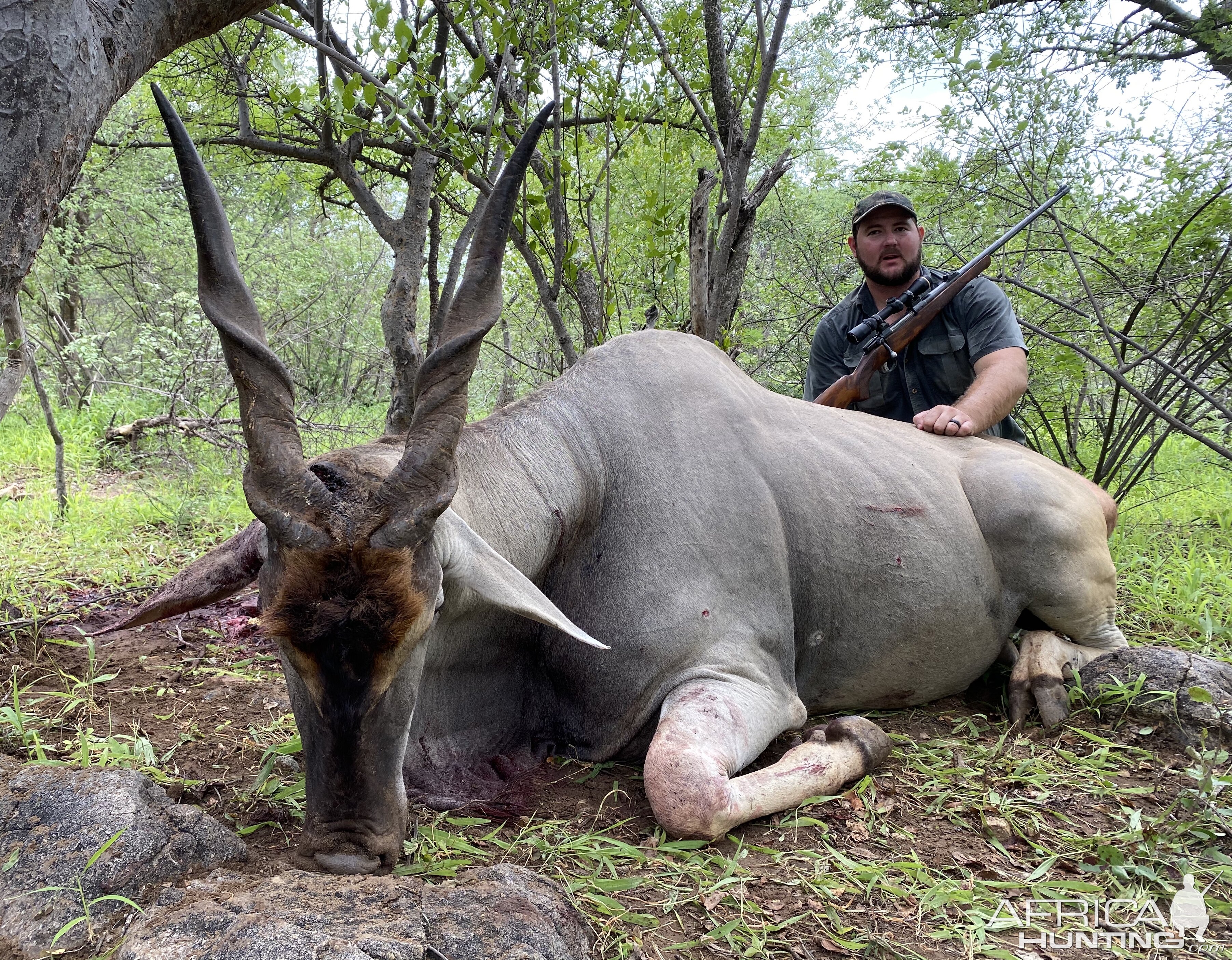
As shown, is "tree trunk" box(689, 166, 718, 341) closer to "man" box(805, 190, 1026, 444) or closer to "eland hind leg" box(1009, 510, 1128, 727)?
"man" box(805, 190, 1026, 444)

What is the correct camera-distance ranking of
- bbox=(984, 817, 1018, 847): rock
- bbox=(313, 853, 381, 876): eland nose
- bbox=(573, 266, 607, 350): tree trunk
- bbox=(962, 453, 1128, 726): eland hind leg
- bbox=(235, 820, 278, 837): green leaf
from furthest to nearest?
bbox=(573, 266, 607, 350): tree trunk
bbox=(962, 453, 1128, 726): eland hind leg
bbox=(984, 817, 1018, 847): rock
bbox=(235, 820, 278, 837): green leaf
bbox=(313, 853, 381, 876): eland nose

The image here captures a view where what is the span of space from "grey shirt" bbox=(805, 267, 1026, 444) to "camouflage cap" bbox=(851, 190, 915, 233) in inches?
18.4

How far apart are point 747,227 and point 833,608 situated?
9.57 ft

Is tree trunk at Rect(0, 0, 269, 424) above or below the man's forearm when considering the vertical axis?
above

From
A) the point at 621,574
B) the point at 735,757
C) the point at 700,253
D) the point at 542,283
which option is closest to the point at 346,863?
the point at 735,757

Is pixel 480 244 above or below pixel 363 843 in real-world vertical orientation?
above

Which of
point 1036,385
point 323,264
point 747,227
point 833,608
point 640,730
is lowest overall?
point 640,730

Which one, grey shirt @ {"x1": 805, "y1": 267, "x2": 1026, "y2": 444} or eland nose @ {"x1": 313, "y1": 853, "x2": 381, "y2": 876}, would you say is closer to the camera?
eland nose @ {"x1": 313, "y1": 853, "x2": 381, "y2": 876}

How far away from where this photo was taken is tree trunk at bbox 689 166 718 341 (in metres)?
5.48

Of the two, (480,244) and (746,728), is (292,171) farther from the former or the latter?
(746,728)

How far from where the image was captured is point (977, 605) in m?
4.01

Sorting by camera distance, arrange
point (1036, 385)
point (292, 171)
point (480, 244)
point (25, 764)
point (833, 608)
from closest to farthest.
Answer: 1. point (25, 764)
2. point (480, 244)
3. point (833, 608)
4. point (1036, 385)
5. point (292, 171)

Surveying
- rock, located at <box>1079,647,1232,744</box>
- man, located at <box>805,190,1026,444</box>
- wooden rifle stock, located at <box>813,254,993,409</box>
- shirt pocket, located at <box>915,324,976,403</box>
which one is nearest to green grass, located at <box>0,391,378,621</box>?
wooden rifle stock, located at <box>813,254,993,409</box>

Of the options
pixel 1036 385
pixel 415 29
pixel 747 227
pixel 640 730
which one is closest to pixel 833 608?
pixel 640 730
